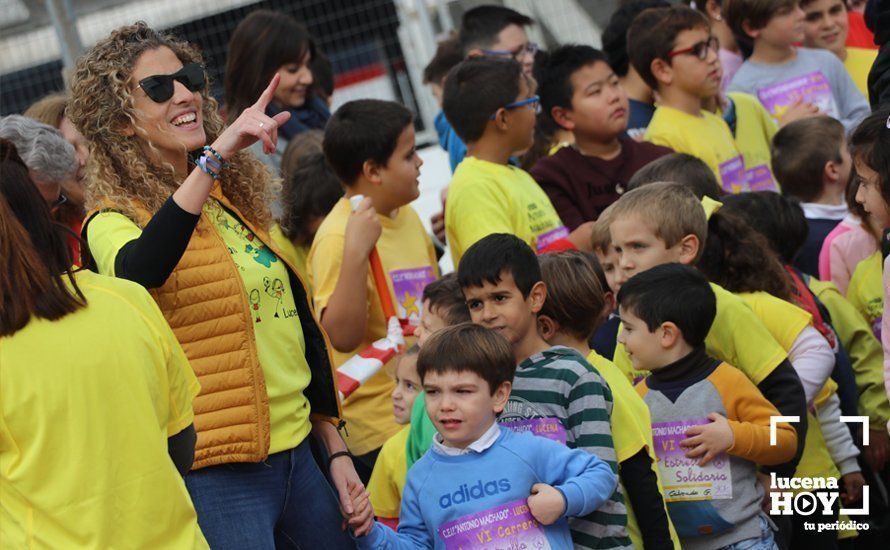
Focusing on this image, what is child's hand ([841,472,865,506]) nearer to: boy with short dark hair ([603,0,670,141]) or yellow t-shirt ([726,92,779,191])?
yellow t-shirt ([726,92,779,191])

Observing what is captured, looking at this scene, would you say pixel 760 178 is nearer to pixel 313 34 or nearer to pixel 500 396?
pixel 500 396

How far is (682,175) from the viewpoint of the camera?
532 cm

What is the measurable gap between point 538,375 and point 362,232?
1031 millimetres

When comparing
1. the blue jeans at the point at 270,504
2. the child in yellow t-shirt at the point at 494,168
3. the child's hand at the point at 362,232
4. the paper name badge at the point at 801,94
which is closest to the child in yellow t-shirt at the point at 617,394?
the child's hand at the point at 362,232

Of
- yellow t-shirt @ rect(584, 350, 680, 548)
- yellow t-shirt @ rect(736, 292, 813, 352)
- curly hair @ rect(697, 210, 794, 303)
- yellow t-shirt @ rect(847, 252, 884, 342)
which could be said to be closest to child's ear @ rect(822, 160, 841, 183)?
yellow t-shirt @ rect(847, 252, 884, 342)

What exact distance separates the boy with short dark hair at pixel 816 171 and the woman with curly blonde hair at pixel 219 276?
10.3ft

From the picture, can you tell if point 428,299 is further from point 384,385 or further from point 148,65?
point 148,65

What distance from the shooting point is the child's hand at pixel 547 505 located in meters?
3.45

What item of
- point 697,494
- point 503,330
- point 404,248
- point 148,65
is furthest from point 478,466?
point 404,248

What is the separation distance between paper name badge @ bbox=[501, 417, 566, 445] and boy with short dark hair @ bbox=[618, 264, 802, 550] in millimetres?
615

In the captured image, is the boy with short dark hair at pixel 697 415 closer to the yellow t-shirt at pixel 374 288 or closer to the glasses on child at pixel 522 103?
the yellow t-shirt at pixel 374 288

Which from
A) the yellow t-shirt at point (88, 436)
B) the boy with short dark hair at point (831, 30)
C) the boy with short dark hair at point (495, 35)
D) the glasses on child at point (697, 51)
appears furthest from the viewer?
the boy with short dark hair at point (831, 30)

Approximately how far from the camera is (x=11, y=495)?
8.89 feet

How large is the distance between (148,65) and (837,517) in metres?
3.06
